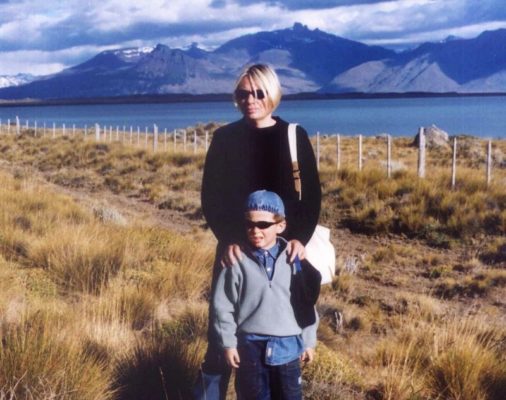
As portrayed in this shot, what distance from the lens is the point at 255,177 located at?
368cm

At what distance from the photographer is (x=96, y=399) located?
3.96m

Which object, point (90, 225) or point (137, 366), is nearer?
point (137, 366)

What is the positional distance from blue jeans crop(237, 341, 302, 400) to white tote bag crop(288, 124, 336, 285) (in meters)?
0.42

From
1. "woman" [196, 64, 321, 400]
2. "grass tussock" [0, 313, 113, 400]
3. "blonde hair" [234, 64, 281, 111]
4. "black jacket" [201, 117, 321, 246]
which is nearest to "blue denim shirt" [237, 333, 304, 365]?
"woman" [196, 64, 321, 400]

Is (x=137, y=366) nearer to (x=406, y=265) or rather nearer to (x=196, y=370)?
(x=196, y=370)

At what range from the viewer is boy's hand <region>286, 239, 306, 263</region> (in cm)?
349

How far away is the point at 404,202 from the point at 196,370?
10459mm

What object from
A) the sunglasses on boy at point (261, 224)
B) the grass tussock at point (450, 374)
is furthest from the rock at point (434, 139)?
the sunglasses on boy at point (261, 224)

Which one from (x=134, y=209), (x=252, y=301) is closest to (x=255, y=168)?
(x=252, y=301)

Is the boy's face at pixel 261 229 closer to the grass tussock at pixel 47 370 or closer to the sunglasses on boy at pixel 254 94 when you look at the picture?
the sunglasses on boy at pixel 254 94

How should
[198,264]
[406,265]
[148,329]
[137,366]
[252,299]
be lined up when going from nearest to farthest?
→ [252,299], [137,366], [148,329], [198,264], [406,265]

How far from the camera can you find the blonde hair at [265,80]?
3580mm

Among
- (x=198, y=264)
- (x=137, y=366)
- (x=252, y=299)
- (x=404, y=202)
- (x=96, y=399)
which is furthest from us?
(x=404, y=202)

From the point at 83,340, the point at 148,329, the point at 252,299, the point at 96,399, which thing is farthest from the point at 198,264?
the point at 252,299
